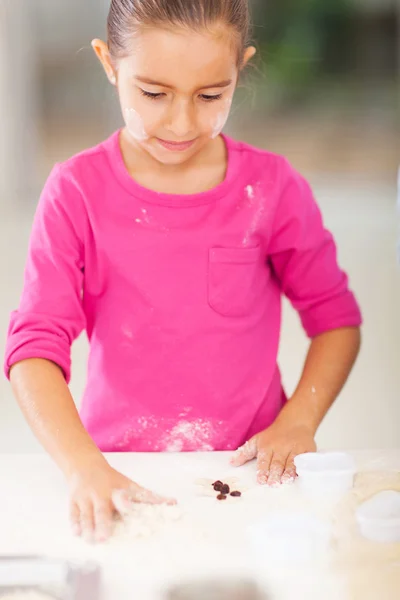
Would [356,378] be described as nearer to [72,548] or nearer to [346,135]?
[346,135]

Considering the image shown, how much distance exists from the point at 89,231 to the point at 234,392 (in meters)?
0.23

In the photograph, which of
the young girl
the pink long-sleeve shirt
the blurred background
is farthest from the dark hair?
the blurred background

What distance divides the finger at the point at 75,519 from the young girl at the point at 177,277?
0.05 metres

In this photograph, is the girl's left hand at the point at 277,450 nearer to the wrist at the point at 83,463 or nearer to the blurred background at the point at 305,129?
the wrist at the point at 83,463

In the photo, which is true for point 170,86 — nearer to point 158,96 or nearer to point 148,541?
point 158,96

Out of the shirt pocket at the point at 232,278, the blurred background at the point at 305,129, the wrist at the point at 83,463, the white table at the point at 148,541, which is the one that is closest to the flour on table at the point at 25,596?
the white table at the point at 148,541

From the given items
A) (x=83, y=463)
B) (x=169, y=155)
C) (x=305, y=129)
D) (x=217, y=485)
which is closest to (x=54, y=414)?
(x=83, y=463)

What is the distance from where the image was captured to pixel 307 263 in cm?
95

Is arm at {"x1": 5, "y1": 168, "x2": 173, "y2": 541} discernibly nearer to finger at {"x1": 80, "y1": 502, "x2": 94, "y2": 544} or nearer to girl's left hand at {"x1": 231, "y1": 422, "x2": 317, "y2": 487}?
finger at {"x1": 80, "y1": 502, "x2": 94, "y2": 544}

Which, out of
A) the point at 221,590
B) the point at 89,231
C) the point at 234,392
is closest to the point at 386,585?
the point at 221,590

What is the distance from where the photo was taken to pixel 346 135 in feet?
6.28

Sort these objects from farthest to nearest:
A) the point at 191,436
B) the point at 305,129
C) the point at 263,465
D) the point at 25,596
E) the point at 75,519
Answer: the point at 305,129 → the point at 191,436 → the point at 263,465 → the point at 75,519 → the point at 25,596

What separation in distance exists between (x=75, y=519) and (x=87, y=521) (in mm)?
13

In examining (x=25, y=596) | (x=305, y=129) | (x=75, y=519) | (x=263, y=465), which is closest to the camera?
(x=25, y=596)
